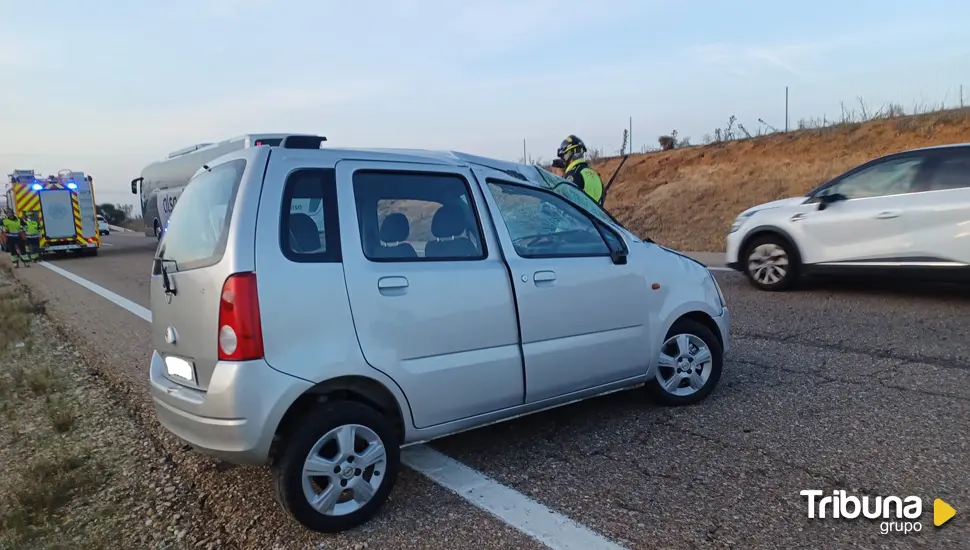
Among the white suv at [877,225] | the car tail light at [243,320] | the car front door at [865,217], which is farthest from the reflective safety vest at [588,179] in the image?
the car tail light at [243,320]

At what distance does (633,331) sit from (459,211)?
141cm

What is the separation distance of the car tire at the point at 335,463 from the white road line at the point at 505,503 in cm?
45

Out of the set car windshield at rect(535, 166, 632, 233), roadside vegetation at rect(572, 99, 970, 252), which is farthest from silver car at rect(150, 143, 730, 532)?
roadside vegetation at rect(572, 99, 970, 252)

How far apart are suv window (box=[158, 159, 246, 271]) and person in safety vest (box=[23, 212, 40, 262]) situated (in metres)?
23.1

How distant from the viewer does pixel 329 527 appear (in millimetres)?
3260

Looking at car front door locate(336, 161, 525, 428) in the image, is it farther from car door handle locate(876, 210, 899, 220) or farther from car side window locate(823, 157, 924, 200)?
car side window locate(823, 157, 924, 200)

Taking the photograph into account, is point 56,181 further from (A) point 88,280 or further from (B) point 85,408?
(B) point 85,408

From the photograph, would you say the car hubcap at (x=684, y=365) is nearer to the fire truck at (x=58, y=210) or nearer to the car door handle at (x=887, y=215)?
the car door handle at (x=887, y=215)

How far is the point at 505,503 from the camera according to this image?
348 centimetres

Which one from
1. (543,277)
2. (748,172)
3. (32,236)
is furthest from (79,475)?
(32,236)

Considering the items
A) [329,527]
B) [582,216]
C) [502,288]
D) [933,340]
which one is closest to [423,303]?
[502,288]

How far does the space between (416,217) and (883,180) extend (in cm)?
663

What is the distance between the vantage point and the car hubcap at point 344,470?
127 inches

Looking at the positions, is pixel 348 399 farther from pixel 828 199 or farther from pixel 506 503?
pixel 828 199
